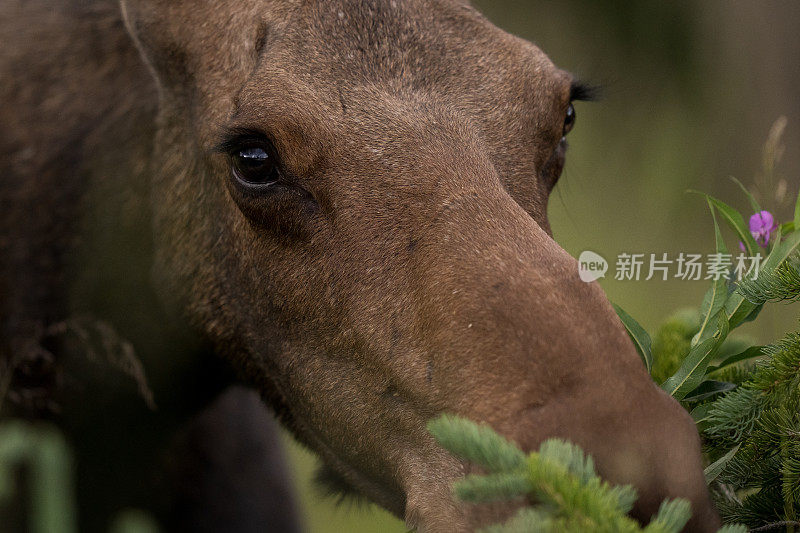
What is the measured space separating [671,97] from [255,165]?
18.6 feet

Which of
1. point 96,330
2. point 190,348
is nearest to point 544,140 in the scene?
point 190,348

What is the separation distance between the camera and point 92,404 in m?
3.88

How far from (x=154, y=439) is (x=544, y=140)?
87.8 inches

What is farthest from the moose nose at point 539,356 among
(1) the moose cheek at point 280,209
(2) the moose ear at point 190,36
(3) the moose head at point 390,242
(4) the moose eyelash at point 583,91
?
(2) the moose ear at point 190,36

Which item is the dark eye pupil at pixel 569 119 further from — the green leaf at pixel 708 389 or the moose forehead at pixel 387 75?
the green leaf at pixel 708 389

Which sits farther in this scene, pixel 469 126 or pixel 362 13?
pixel 362 13

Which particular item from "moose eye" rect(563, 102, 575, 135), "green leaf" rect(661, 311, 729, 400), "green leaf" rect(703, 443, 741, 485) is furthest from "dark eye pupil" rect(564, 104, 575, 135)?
"green leaf" rect(703, 443, 741, 485)

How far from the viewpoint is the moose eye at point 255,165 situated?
2.89 m

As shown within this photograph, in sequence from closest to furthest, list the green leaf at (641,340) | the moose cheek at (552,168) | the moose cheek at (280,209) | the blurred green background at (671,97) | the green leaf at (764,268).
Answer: the green leaf at (764,268) < the green leaf at (641,340) < the moose cheek at (280,209) < the moose cheek at (552,168) < the blurred green background at (671,97)

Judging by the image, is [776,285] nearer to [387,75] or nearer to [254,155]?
[387,75]

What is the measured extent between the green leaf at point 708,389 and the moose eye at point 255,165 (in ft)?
4.59

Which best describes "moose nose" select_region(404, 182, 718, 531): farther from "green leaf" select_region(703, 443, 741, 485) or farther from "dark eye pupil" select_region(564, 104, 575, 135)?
"dark eye pupil" select_region(564, 104, 575, 135)

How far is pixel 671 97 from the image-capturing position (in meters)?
7.74

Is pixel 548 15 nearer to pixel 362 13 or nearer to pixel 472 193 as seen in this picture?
pixel 362 13
